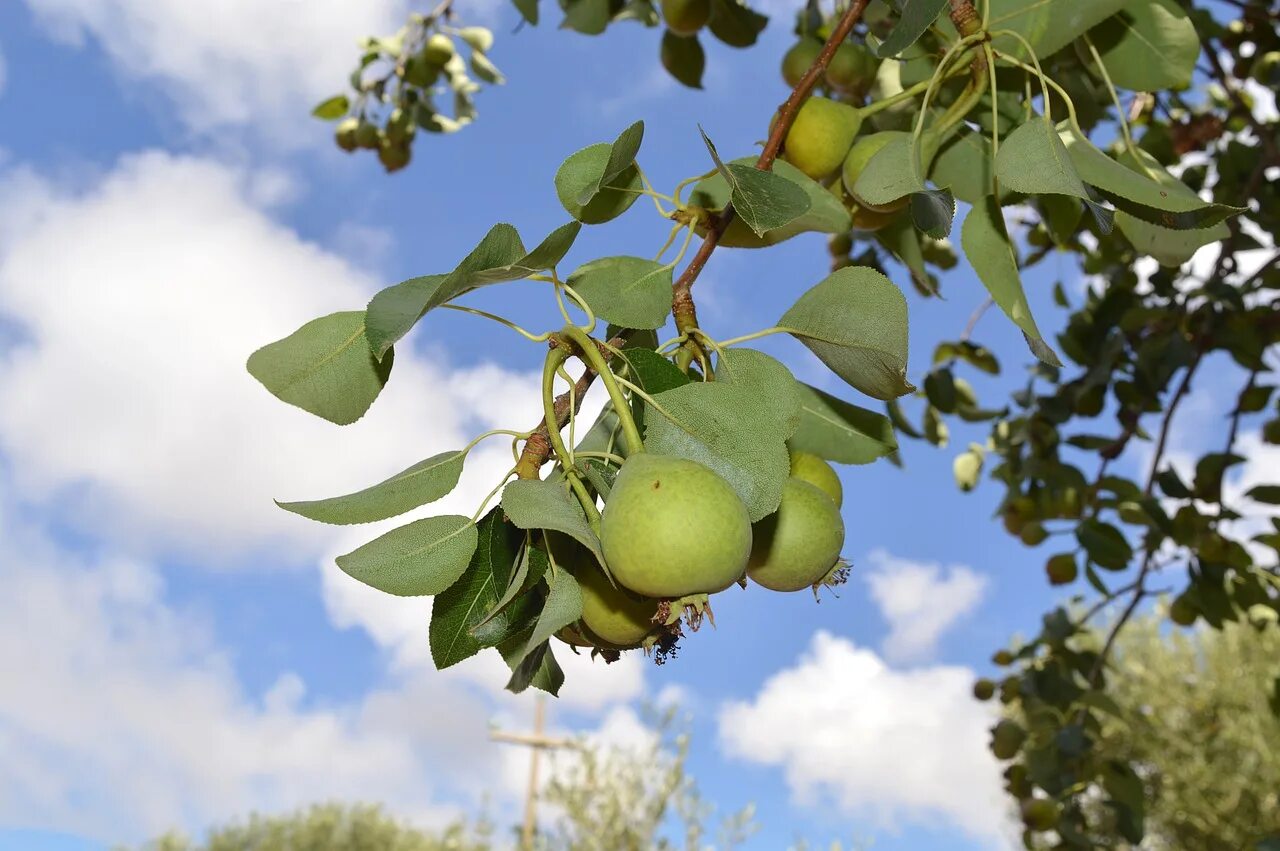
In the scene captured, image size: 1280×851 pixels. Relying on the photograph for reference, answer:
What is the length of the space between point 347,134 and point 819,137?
2.90 metres

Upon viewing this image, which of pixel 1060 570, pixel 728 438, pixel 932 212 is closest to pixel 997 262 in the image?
pixel 932 212

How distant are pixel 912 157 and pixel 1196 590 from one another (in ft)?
7.40

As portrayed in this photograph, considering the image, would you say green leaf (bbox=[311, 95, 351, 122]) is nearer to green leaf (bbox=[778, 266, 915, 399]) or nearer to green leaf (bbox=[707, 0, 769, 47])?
green leaf (bbox=[707, 0, 769, 47])

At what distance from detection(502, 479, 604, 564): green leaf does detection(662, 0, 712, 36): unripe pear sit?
4.82ft

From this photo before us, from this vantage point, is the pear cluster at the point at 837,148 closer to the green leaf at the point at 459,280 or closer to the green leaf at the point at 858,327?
the green leaf at the point at 858,327

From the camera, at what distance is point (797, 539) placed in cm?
89

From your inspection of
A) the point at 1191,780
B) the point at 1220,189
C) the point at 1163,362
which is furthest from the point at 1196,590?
the point at 1191,780

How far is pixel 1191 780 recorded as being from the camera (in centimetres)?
1083

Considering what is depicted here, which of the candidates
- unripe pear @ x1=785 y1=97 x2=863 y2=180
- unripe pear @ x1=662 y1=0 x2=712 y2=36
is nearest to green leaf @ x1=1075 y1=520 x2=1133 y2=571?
unripe pear @ x1=662 y1=0 x2=712 y2=36

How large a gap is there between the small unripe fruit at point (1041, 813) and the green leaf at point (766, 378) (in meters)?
2.43

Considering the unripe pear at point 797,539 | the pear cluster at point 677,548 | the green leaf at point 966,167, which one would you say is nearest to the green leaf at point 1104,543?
the green leaf at point 966,167

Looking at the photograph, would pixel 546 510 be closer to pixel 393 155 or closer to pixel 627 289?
pixel 627 289

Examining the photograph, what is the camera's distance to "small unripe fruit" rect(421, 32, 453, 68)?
11.7 feet

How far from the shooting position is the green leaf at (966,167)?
4.05 feet
